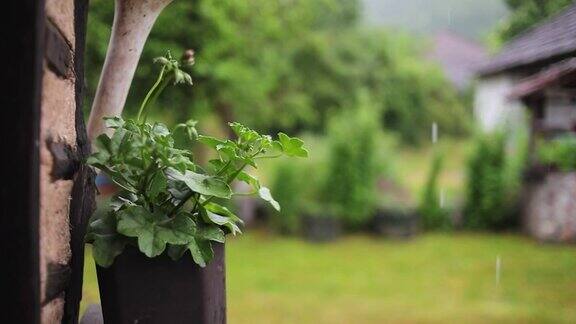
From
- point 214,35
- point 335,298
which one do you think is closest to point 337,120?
point 214,35

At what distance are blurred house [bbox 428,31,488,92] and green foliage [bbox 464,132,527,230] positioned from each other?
2.83m

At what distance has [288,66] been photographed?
671 centimetres

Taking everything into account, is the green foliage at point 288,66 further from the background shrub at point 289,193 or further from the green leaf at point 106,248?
the green leaf at point 106,248

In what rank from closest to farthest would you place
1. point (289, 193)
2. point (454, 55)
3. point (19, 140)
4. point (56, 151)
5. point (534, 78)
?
1. point (19, 140)
2. point (56, 151)
3. point (534, 78)
4. point (289, 193)
5. point (454, 55)

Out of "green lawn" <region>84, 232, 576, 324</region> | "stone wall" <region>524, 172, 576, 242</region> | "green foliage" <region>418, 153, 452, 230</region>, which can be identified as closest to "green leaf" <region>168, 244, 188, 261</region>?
"green lawn" <region>84, 232, 576, 324</region>

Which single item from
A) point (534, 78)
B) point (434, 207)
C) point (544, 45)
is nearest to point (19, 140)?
point (544, 45)

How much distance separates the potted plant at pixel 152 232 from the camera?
0.70 m

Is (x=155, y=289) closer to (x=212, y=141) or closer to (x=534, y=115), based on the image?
(x=212, y=141)

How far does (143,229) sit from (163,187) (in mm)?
59

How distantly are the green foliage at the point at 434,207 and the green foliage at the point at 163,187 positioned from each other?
16.6 ft

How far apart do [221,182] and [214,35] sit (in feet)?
14.5

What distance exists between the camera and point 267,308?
3.57 meters

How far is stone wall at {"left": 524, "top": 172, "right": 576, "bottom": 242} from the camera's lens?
445 centimetres

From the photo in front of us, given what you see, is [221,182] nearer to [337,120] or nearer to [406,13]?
[337,120]
